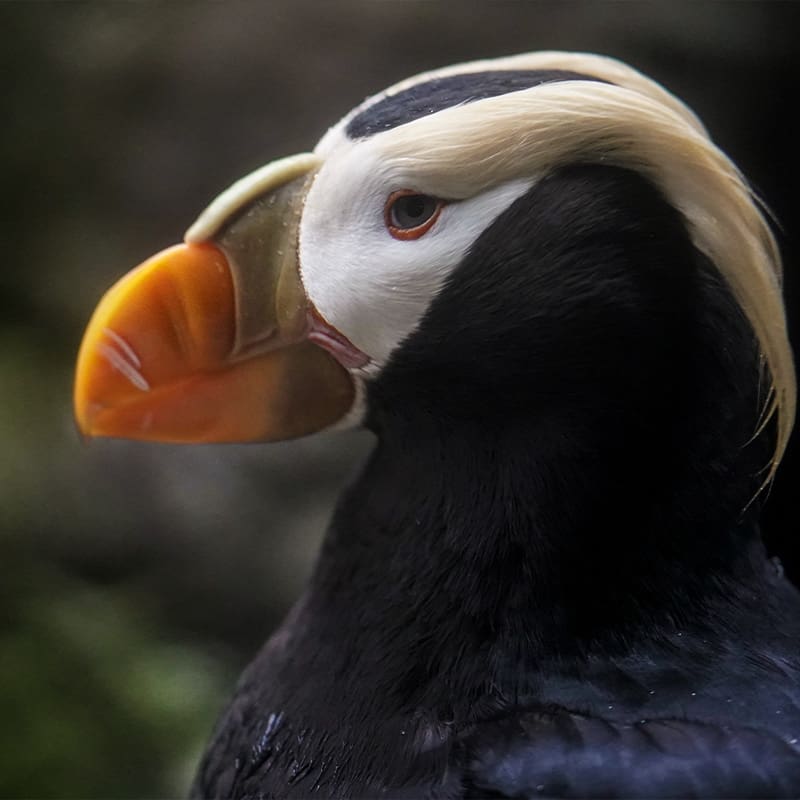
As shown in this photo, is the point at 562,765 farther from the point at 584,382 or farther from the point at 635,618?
the point at 584,382

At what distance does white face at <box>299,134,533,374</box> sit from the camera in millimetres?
1030

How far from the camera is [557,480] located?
1046 mm

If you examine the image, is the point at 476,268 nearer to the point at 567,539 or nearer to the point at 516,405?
the point at 516,405

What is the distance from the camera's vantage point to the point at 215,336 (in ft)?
3.74

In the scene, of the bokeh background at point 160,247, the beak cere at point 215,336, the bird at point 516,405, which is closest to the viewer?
the bird at point 516,405

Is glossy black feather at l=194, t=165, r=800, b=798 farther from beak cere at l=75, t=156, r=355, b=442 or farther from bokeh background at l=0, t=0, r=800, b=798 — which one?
bokeh background at l=0, t=0, r=800, b=798

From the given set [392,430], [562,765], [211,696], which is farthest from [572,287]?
[211,696]

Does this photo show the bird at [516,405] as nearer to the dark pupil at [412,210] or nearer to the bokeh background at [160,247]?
the dark pupil at [412,210]

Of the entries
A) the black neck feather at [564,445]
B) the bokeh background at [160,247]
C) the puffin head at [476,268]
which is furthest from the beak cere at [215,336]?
the bokeh background at [160,247]

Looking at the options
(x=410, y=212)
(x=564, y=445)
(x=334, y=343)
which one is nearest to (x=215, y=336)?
(x=334, y=343)

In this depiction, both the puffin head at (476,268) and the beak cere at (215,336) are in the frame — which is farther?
the beak cere at (215,336)

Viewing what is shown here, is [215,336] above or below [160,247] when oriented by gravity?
above

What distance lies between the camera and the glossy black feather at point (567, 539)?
1.01 metres

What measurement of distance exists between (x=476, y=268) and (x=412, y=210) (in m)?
0.08
